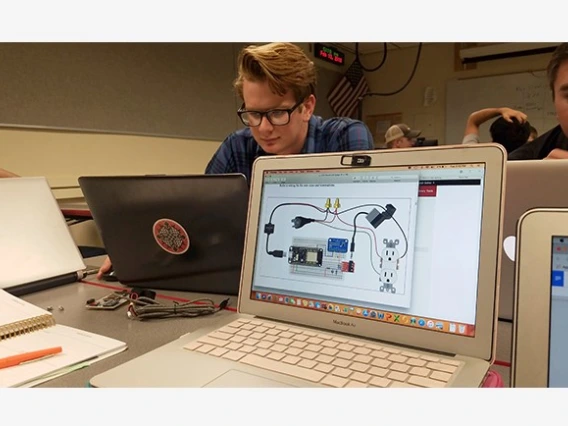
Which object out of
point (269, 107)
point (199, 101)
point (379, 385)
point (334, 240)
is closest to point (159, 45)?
point (199, 101)

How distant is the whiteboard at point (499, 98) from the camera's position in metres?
3.54

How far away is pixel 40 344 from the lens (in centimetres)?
58

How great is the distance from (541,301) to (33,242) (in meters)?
0.93

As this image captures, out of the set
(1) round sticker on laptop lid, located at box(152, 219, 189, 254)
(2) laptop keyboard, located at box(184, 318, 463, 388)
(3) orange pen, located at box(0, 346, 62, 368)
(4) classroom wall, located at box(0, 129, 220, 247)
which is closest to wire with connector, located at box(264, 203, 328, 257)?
(2) laptop keyboard, located at box(184, 318, 463, 388)

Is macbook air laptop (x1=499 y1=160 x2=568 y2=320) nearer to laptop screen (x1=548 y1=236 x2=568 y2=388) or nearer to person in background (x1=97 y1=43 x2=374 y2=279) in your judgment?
laptop screen (x1=548 y1=236 x2=568 y2=388)

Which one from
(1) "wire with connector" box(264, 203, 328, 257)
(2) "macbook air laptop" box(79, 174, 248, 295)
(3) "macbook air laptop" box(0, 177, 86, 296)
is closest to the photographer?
(1) "wire with connector" box(264, 203, 328, 257)

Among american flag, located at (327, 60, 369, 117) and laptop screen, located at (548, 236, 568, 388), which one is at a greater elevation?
american flag, located at (327, 60, 369, 117)

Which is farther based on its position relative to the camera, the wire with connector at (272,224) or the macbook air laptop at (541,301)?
the wire with connector at (272,224)

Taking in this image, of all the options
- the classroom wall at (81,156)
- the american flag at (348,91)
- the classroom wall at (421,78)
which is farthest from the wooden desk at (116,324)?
the american flag at (348,91)

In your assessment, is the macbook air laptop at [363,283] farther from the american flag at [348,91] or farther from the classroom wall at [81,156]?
the american flag at [348,91]

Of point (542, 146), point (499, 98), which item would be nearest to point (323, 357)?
point (542, 146)

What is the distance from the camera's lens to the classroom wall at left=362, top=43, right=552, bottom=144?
3908 mm

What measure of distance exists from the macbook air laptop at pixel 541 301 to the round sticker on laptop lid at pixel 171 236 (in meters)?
0.55

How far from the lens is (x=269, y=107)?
3.65 feet
